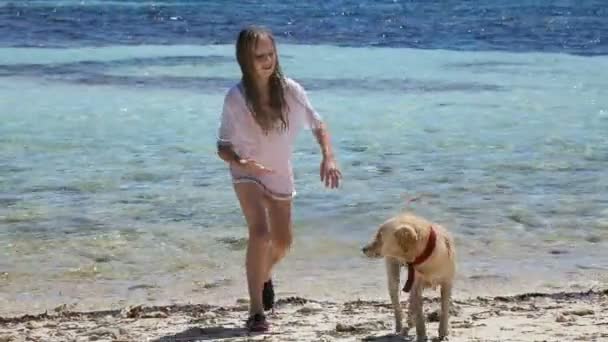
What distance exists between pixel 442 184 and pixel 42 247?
3861mm

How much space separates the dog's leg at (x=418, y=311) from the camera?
5328 millimetres

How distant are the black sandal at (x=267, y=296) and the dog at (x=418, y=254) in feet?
3.48

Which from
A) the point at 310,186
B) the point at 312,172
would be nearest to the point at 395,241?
the point at 310,186

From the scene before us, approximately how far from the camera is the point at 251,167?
566 centimetres

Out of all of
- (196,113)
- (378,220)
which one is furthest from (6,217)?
(196,113)

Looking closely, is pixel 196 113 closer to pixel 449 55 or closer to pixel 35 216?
pixel 35 216

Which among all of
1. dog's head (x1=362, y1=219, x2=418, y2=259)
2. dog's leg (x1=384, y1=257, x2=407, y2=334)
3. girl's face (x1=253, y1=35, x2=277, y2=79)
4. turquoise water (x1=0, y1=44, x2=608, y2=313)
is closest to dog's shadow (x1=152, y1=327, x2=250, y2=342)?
dog's leg (x1=384, y1=257, x2=407, y2=334)

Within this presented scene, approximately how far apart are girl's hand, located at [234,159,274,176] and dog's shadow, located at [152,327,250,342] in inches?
32.7

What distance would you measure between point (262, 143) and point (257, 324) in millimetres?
917

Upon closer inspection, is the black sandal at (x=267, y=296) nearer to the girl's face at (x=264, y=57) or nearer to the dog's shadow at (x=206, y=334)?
the dog's shadow at (x=206, y=334)

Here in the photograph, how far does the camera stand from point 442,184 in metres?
10.4

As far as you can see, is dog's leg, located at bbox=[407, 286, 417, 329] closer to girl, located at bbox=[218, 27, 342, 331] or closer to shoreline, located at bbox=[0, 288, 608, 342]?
shoreline, located at bbox=[0, 288, 608, 342]

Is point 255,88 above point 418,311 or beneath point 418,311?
above

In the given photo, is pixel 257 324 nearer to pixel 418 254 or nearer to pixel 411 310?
pixel 411 310
